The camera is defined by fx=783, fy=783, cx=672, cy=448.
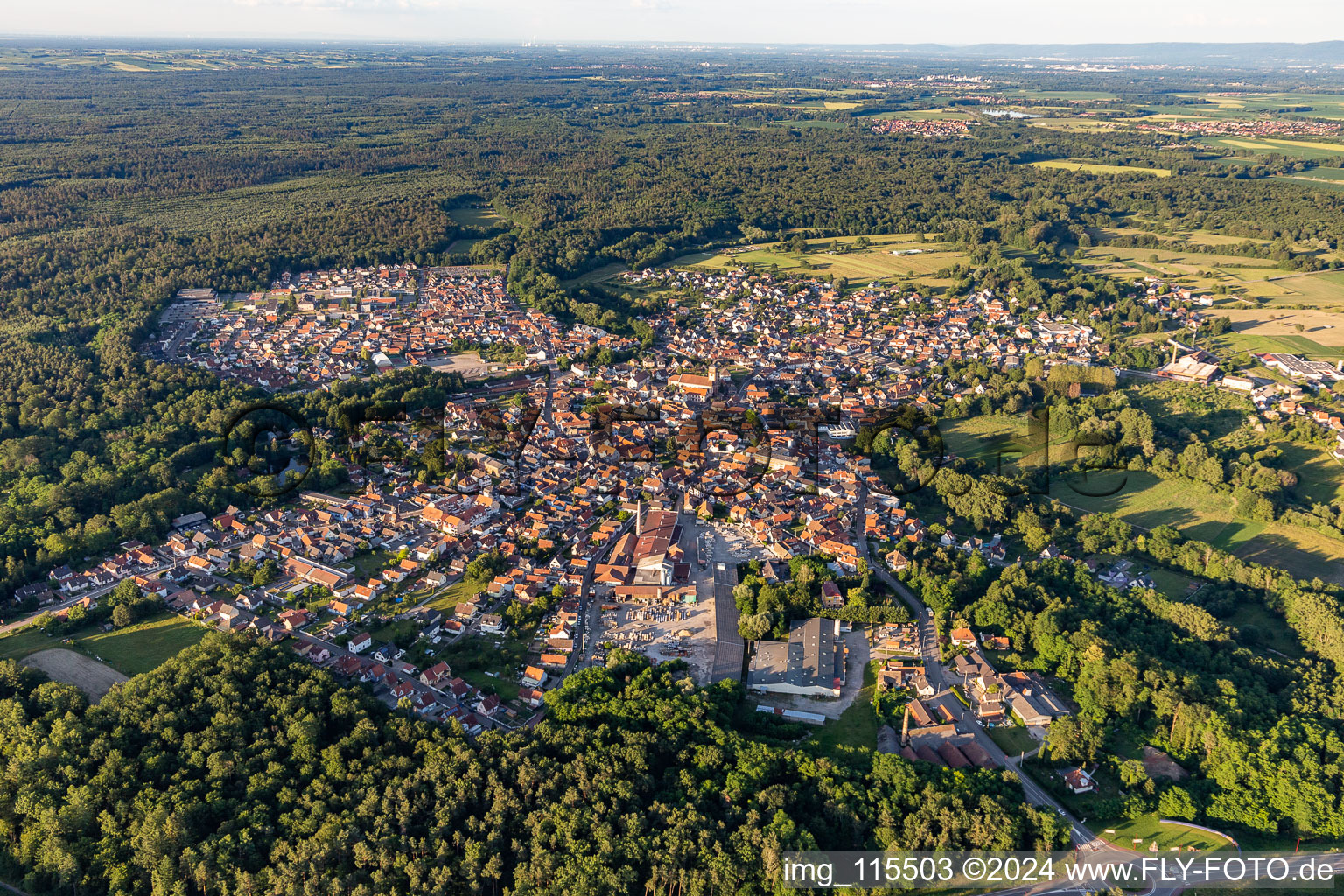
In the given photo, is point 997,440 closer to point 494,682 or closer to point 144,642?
point 494,682

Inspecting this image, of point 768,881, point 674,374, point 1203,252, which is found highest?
point 1203,252

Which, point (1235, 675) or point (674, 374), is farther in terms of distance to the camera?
point (674, 374)

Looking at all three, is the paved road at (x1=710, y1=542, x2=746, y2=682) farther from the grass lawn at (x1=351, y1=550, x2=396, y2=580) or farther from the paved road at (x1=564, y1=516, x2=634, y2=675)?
the grass lawn at (x1=351, y1=550, x2=396, y2=580)

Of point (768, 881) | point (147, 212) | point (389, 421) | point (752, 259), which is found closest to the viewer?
point (768, 881)

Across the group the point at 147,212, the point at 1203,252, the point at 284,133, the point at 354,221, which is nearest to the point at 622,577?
the point at 354,221

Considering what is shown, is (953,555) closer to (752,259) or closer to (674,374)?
(674,374)

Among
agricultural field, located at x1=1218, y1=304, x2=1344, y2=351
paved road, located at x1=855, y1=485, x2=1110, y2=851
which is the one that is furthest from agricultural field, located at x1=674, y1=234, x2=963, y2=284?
paved road, located at x1=855, y1=485, x2=1110, y2=851

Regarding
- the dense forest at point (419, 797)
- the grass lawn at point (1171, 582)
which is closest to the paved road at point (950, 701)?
the dense forest at point (419, 797)
